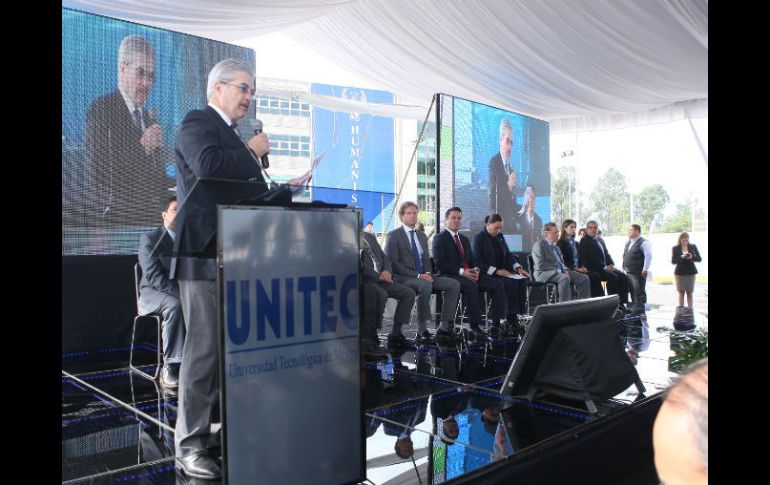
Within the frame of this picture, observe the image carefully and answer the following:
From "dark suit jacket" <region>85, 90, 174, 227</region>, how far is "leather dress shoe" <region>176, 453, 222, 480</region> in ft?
11.8

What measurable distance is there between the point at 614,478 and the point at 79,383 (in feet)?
10.8

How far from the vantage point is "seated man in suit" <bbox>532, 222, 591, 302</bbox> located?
7.37 m

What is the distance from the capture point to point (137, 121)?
212 inches

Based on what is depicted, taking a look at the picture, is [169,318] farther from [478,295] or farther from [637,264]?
[637,264]

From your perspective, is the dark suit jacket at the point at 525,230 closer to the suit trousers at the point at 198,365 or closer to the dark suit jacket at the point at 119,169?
the dark suit jacket at the point at 119,169

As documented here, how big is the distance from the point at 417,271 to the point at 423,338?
0.71m

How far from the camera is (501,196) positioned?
884cm

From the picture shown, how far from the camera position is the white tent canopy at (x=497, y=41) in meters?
5.80

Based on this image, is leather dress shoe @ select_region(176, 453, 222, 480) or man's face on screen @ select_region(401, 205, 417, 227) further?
man's face on screen @ select_region(401, 205, 417, 227)

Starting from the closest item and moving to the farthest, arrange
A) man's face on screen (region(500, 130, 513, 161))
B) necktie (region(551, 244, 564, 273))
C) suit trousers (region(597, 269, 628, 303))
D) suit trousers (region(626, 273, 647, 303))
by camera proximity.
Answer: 1. necktie (region(551, 244, 564, 273))
2. suit trousers (region(597, 269, 628, 303))
3. suit trousers (region(626, 273, 647, 303))
4. man's face on screen (region(500, 130, 513, 161))

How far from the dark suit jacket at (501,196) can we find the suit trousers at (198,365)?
6785 millimetres

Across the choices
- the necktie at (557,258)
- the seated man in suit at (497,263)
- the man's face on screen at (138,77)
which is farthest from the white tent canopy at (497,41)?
the necktie at (557,258)

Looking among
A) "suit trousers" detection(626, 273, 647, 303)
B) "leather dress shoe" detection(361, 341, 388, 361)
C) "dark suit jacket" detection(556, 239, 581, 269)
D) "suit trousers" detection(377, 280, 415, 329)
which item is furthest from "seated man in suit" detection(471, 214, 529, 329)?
"suit trousers" detection(626, 273, 647, 303)

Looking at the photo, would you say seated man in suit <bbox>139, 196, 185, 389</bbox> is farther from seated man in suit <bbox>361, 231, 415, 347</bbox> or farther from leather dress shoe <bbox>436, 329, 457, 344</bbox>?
leather dress shoe <bbox>436, 329, 457, 344</bbox>
